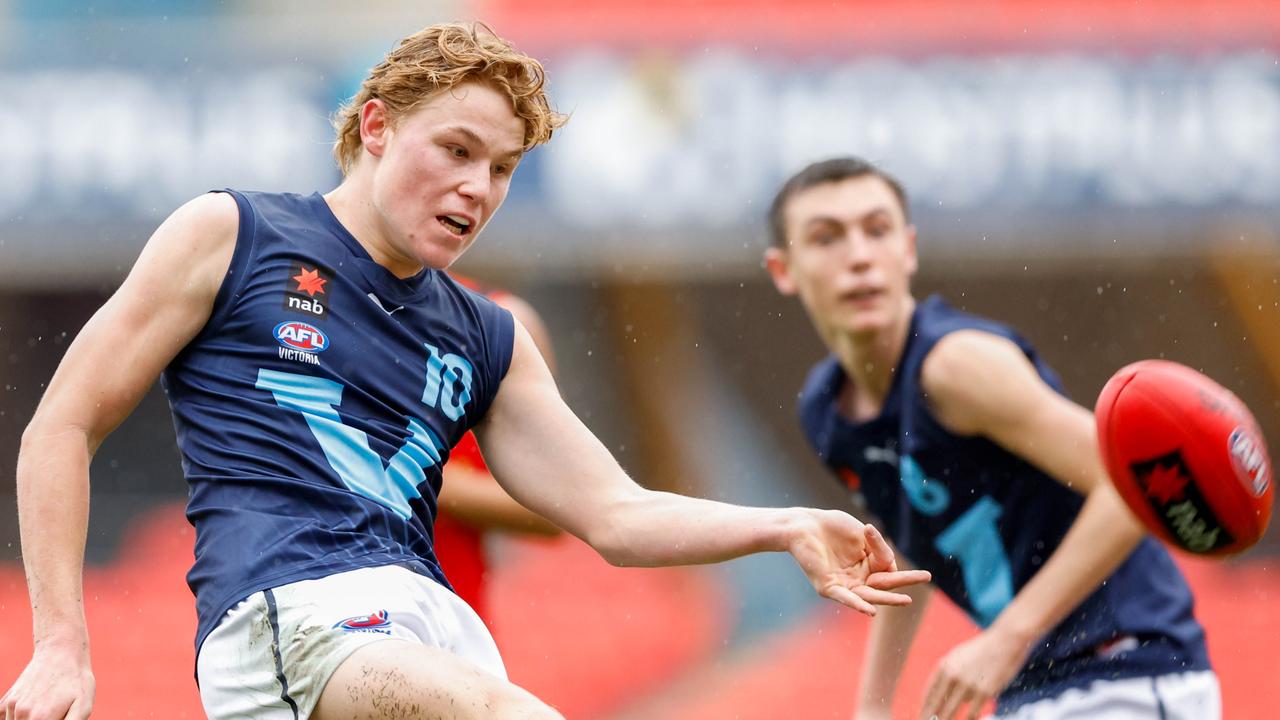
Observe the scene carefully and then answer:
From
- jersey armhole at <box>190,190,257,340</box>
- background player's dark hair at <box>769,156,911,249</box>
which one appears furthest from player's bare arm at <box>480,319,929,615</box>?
background player's dark hair at <box>769,156,911,249</box>

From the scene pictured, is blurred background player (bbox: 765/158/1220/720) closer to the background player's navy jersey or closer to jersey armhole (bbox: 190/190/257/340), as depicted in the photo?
the background player's navy jersey

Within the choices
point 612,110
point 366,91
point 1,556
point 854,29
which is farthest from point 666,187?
point 366,91

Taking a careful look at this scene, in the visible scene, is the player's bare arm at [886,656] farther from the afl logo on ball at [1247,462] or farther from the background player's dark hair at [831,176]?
the background player's dark hair at [831,176]

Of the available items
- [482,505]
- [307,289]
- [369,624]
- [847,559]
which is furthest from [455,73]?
[482,505]

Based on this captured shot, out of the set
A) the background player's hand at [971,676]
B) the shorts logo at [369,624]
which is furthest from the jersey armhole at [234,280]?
the background player's hand at [971,676]

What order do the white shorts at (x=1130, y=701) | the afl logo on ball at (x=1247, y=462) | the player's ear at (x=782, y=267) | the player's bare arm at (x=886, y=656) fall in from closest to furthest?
the afl logo on ball at (x=1247, y=462) → the white shorts at (x=1130, y=701) → the player's bare arm at (x=886, y=656) → the player's ear at (x=782, y=267)

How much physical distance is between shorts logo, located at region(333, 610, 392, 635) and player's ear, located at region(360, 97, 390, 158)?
3.09ft

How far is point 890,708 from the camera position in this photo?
440cm

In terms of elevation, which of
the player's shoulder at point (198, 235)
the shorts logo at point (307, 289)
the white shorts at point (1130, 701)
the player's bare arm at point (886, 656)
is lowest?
the player's bare arm at point (886, 656)

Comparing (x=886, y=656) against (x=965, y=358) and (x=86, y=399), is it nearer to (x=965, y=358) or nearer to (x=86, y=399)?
(x=965, y=358)

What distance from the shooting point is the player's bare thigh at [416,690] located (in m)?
2.33

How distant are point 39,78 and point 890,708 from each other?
34.8 feet

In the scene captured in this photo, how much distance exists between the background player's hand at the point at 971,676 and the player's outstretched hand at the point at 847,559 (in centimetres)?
114

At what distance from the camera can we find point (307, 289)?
2.82 metres
